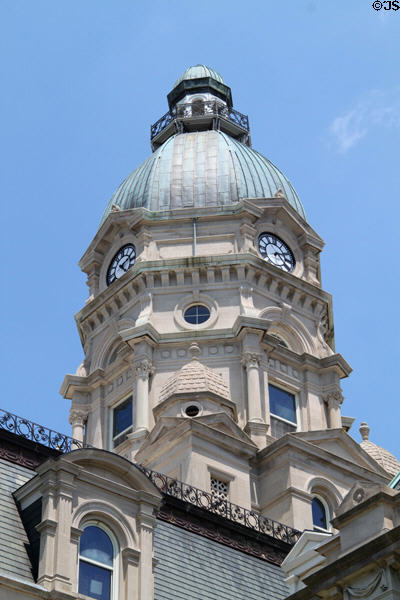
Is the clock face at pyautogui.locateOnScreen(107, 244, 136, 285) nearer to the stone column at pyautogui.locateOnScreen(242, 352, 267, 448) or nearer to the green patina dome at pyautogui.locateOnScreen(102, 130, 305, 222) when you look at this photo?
the green patina dome at pyautogui.locateOnScreen(102, 130, 305, 222)

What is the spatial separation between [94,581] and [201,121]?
47833 millimetres

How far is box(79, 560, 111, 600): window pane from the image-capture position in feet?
88.7

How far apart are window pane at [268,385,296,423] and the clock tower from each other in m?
0.06

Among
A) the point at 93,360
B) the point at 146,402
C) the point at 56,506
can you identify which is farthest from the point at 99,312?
the point at 56,506

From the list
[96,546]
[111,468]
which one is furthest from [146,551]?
[111,468]

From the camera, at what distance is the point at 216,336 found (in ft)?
189

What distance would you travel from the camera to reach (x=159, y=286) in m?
60.1

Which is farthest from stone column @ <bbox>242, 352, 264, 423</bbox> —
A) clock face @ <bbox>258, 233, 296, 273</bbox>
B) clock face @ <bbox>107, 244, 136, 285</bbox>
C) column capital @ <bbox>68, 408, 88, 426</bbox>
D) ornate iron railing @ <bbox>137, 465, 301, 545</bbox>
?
ornate iron railing @ <bbox>137, 465, 301, 545</bbox>

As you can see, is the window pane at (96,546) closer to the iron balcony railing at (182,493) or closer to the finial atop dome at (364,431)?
the iron balcony railing at (182,493)

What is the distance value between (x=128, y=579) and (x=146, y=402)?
28.4 meters

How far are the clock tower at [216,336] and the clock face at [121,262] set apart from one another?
0.09 metres

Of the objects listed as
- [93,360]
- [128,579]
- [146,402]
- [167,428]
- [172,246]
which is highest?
[172,246]

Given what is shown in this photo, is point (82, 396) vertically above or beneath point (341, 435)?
above

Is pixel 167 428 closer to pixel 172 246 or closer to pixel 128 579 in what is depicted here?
pixel 172 246
